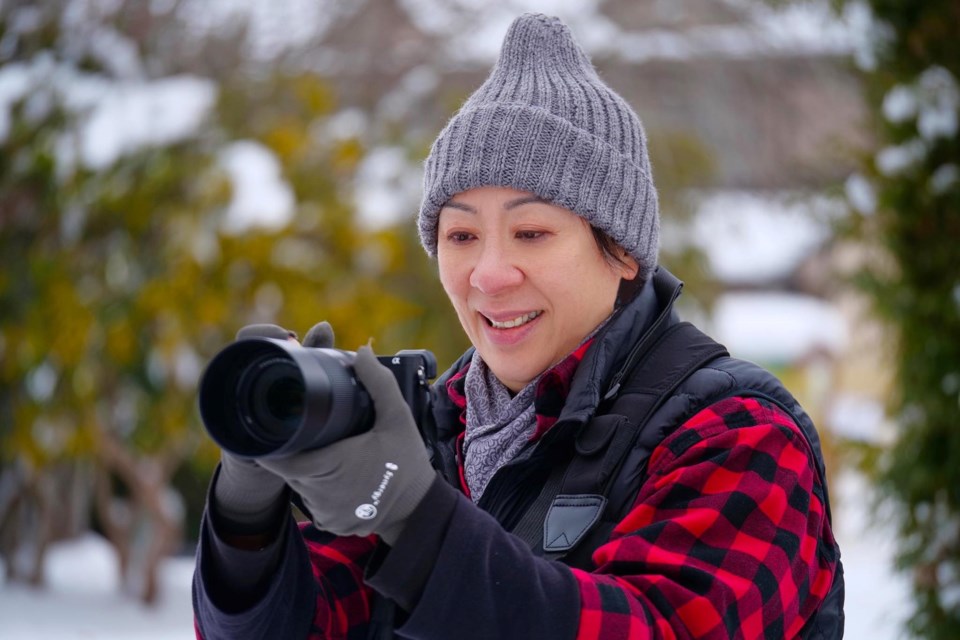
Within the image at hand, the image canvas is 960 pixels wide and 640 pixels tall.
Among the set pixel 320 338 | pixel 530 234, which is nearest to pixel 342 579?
pixel 320 338

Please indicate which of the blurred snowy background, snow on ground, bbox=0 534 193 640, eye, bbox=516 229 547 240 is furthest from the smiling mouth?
snow on ground, bbox=0 534 193 640

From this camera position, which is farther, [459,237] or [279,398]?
[459,237]

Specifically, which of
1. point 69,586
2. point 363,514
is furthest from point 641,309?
point 69,586

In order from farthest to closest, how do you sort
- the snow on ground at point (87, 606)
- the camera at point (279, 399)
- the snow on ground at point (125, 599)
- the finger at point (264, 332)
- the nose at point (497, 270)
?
1. the snow on ground at point (87, 606)
2. the snow on ground at point (125, 599)
3. the nose at point (497, 270)
4. the finger at point (264, 332)
5. the camera at point (279, 399)

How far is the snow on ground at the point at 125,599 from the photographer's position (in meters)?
4.70

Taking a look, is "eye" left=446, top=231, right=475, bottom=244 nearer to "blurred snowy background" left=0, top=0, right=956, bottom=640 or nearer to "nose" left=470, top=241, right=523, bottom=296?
"nose" left=470, top=241, right=523, bottom=296

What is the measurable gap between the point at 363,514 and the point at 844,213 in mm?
3377

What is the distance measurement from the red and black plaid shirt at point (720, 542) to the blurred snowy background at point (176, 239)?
11.8 feet

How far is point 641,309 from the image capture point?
159 centimetres

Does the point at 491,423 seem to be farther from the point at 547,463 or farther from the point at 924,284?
the point at 924,284

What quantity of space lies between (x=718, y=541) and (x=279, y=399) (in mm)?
499

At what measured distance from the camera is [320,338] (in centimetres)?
132

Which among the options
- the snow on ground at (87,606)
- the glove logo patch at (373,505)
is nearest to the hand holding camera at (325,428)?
the glove logo patch at (373,505)

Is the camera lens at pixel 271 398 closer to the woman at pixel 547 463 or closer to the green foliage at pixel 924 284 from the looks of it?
the woman at pixel 547 463
